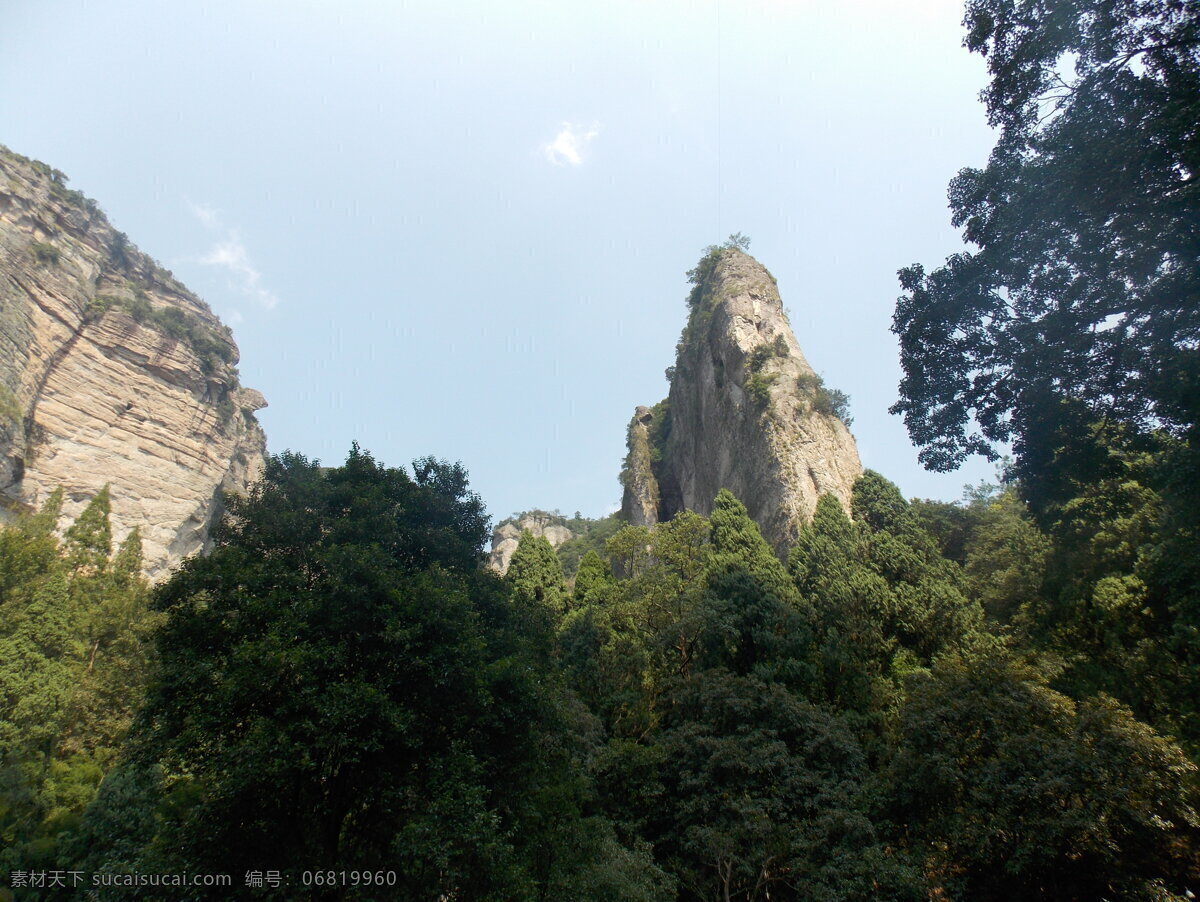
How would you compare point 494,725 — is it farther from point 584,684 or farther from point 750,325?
point 750,325

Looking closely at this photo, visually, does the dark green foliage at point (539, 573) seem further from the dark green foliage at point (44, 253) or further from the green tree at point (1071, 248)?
the dark green foliage at point (44, 253)

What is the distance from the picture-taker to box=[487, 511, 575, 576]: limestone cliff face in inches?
2749

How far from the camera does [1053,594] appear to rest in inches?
757

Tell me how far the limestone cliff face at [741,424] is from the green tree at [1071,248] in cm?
1553

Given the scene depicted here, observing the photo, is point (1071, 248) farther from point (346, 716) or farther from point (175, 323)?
point (175, 323)

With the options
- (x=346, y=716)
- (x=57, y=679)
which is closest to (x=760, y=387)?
(x=346, y=716)

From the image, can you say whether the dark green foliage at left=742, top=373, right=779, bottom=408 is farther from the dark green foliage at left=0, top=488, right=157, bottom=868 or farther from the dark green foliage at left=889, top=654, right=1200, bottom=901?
the dark green foliage at left=0, top=488, right=157, bottom=868

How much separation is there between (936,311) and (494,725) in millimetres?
10074

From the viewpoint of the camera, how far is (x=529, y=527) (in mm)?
71062

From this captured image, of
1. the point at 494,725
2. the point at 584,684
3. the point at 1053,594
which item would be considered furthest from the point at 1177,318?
the point at 584,684

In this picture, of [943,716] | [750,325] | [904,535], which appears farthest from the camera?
[750,325]

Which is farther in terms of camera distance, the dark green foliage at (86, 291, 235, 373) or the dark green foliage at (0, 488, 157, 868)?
the dark green foliage at (86, 291, 235, 373)

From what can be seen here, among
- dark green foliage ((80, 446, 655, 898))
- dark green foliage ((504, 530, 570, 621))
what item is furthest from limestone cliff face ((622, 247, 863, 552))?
dark green foliage ((80, 446, 655, 898))

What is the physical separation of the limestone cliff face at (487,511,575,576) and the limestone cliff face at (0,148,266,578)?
2918cm
